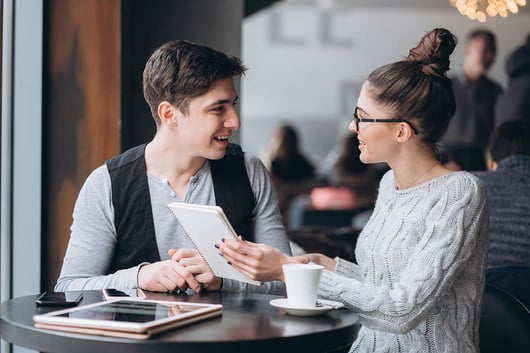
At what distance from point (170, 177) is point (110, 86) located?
846mm

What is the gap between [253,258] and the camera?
1.89 meters

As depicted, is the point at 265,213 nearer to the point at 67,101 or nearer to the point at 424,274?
the point at 424,274

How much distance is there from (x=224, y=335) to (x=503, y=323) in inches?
44.7

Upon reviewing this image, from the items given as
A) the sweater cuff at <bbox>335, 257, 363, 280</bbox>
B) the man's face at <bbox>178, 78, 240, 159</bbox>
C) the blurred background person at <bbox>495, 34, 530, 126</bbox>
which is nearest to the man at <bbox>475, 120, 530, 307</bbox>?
the sweater cuff at <bbox>335, 257, 363, 280</bbox>

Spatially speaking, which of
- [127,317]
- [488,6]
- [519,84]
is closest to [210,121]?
[127,317]

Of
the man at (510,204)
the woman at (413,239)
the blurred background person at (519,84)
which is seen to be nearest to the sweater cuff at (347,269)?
the woman at (413,239)

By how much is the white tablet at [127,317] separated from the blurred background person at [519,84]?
3659 millimetres

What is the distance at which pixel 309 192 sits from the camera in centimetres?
765

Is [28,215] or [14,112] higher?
[14,112]

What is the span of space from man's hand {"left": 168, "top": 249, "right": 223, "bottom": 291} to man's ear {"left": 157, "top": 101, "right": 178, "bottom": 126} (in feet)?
1.43

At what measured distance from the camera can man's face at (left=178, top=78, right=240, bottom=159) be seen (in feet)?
7.79

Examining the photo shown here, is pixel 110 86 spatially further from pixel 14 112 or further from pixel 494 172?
pixel 494 172

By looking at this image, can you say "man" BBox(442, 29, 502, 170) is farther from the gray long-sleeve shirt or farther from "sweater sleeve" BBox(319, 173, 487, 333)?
"sweater sleeve" BBox(319, 173, 487, 333)

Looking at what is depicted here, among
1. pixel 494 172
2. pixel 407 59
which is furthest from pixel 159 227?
pixel 494 172
